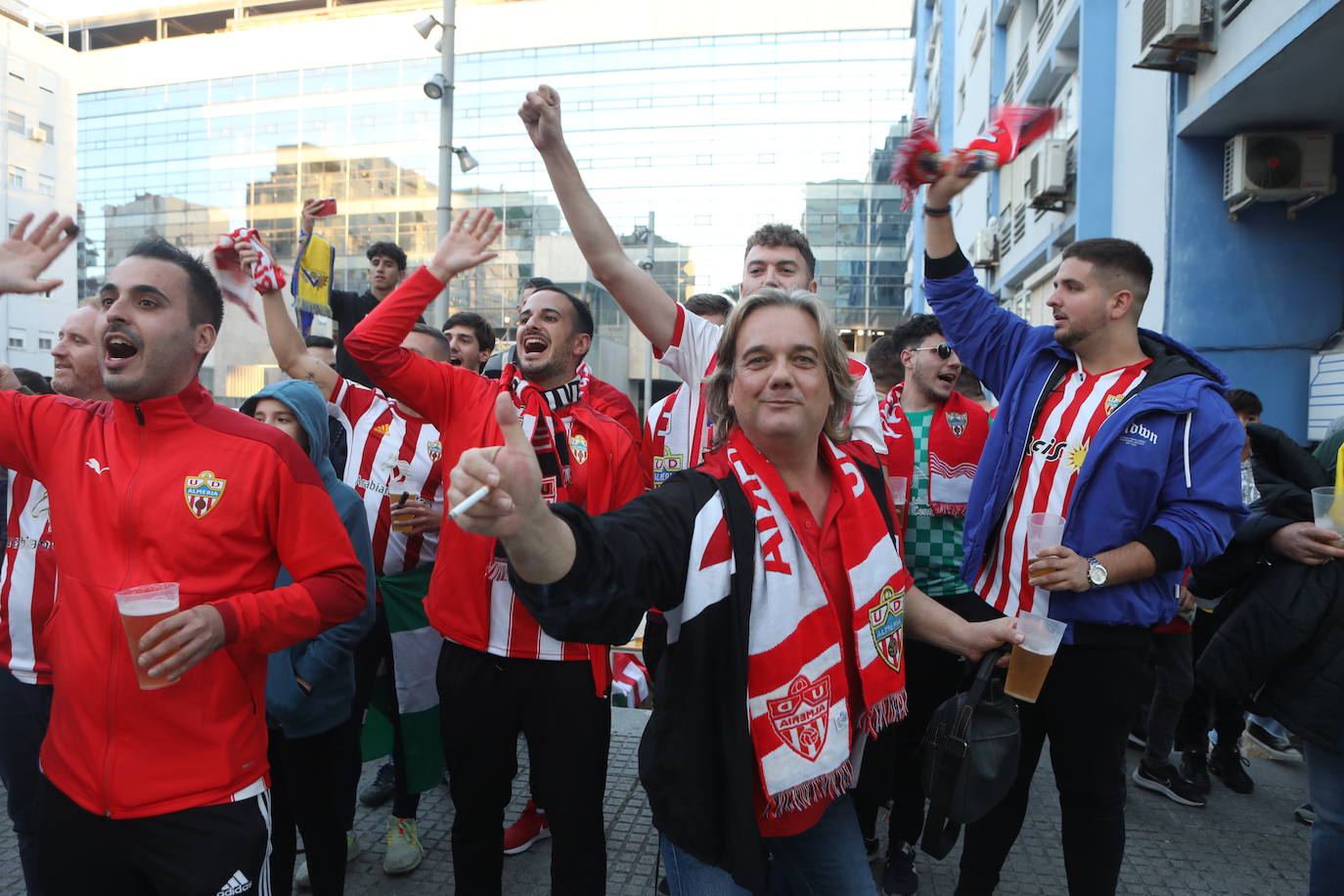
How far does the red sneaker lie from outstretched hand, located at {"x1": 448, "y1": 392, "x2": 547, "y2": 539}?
109 inches

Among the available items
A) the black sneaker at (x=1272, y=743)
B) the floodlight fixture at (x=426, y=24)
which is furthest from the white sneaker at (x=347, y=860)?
the floodlight fixture at (x=426, y=24)

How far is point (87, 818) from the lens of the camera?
6.11ft

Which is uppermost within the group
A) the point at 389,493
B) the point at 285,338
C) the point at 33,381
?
the point at 285,338

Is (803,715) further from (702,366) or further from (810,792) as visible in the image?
(702,366)

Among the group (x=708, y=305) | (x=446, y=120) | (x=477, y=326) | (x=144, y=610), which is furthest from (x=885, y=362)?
(x=446, y=120)

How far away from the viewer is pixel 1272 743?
4797 millimetres

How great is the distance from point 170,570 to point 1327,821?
3.29 meters

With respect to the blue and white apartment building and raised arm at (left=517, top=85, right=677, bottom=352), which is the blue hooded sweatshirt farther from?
the blue and white apartment building

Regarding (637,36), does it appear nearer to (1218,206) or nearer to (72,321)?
(1218,206)

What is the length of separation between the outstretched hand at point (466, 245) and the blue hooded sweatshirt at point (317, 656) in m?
0.72

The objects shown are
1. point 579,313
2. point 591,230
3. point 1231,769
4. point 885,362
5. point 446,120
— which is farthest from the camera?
point 446,120

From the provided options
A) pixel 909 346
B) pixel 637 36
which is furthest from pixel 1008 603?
pixel 637 36

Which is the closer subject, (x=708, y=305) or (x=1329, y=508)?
(x=1329, y=508)

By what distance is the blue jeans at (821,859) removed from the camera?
5.98 ft
